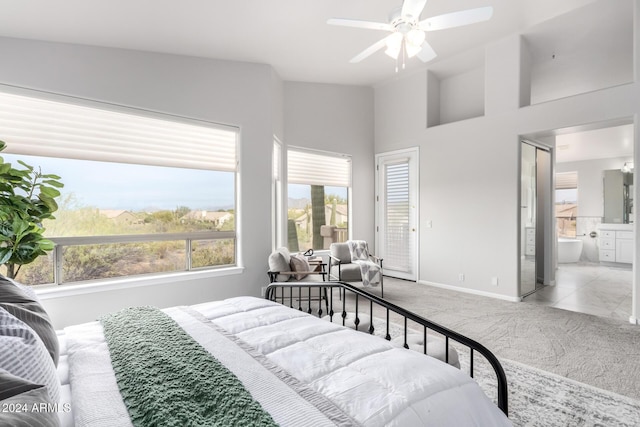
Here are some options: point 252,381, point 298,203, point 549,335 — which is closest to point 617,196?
point 549,335

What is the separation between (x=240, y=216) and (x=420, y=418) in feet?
11.6

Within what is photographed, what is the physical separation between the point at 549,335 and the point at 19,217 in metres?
4.77

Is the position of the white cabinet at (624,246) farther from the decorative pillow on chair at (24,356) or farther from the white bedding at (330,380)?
the decorative pillow on chair at (24,356)

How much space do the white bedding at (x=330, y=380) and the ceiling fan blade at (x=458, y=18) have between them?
239 centimetres

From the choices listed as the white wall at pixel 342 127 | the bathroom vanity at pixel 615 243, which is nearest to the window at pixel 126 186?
the white wall at pixel 342 127

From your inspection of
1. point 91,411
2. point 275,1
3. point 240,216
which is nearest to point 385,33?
point 275,1

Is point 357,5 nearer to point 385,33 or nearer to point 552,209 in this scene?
point 385,33

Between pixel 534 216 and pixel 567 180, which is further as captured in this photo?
pixel 567 180

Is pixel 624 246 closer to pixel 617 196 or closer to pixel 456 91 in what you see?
pixel 617 196

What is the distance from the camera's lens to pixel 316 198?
569 centimetres

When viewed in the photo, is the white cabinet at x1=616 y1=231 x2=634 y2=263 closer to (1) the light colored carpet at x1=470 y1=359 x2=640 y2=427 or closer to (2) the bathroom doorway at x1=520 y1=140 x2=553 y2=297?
(2) the bathroom doorway at x1=520 y1=140 x2=553 y2=297

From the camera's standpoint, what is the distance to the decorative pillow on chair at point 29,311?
51.2 inches

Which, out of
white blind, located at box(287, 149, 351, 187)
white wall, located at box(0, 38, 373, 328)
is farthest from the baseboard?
white wall, located at box(0, 38, 373, 328)

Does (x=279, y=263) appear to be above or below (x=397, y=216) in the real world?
below
